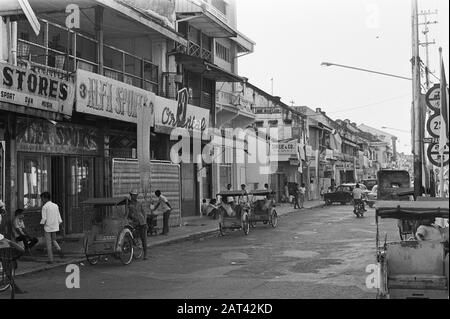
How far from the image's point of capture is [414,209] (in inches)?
305

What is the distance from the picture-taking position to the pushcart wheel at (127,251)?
42.0 ft

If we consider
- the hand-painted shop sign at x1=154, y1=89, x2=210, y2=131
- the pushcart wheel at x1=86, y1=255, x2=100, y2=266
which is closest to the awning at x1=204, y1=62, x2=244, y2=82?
the hand-painted shop sign at x1=154, y1=89, x2=210, y2=131

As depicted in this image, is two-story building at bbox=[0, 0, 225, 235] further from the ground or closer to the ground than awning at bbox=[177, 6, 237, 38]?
closer to the ground

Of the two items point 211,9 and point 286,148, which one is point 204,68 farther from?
point 286,148

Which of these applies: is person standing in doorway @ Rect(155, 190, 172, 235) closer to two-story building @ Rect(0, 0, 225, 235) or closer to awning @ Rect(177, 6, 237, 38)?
two-story building @ Rect(0, 0, 225, 235)

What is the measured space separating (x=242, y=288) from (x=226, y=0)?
76.1 feet

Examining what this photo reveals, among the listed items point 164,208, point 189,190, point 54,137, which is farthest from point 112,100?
point 189,190

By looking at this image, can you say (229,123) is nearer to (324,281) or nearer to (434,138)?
(434,138)

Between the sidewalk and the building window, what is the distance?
9.75 m

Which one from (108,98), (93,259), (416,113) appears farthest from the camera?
(416,113)

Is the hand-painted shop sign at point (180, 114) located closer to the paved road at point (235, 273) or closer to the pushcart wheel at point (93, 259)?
the paved road at point (235, 273)

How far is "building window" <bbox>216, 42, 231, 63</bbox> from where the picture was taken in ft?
99.7

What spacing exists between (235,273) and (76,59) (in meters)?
8.92

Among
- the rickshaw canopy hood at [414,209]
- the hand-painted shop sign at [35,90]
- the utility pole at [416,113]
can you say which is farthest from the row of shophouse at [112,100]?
the utility pole at [416,113]
